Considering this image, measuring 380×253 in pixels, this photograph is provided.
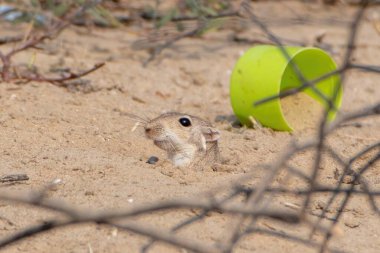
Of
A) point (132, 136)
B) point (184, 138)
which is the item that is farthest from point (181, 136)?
point (132, 136)

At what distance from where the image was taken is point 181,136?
176 inches

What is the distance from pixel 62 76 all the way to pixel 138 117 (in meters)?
0.89

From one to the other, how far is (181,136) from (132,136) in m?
0.43

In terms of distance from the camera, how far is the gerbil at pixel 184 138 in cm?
438

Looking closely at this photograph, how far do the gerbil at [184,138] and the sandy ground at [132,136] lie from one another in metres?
0.12

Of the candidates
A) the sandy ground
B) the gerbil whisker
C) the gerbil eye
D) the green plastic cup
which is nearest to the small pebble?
the sandy ground

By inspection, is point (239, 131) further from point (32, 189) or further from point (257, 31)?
point (257, 31)

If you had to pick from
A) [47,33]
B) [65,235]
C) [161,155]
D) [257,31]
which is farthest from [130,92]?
[65,235]

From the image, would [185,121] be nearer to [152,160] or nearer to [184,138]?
[184,138]

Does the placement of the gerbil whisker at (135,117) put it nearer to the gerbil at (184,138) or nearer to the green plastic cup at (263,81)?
the gerbil at (184,138)

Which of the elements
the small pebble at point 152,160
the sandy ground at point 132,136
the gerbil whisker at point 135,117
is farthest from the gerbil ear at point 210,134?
the gerbil whisker at point 135,117

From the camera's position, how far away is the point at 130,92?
5801 mm

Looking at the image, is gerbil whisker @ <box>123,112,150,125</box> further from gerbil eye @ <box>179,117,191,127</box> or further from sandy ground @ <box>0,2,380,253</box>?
gerbil eye @ <box>179,117,191,127</box>

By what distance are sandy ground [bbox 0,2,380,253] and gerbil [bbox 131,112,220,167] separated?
0.12 m
